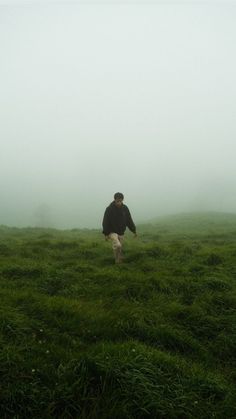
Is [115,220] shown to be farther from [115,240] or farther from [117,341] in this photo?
[117,341]

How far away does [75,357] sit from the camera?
5.58m

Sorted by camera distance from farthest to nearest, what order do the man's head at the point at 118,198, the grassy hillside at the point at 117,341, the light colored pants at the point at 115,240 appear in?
the man's head at the point at 118,198, the light colored pants at the point at 115,240, the grassy hillside at the point at 117,341

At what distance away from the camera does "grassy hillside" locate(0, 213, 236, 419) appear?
4691mm

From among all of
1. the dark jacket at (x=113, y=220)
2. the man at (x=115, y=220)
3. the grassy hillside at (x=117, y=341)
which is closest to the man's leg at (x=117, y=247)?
the man at (x=115, y=220)

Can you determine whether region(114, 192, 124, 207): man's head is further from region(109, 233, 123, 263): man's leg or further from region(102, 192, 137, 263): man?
region(109, 233, 123, 263): man's leg

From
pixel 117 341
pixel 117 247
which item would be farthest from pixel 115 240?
pixel 117 341

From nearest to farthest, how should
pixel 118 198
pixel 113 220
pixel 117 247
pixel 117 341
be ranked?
pixel 117 341 → pixel 117 247 → pixel 118 198 → pixel 113 220

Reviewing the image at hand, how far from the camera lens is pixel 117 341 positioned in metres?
6.46

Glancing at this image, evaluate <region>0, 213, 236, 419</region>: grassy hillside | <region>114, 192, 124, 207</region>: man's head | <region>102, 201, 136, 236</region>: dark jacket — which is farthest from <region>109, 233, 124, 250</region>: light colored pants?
<region>114, 192, 124, 207</region>: man's head

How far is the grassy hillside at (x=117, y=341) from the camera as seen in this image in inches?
185

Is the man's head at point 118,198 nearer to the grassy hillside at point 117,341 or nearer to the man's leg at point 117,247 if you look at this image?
the man's leg at point 117,247

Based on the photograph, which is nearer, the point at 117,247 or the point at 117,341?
the point at 117,341

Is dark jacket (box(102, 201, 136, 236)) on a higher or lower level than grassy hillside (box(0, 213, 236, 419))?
higher

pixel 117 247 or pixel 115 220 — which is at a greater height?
pixel 115 220
